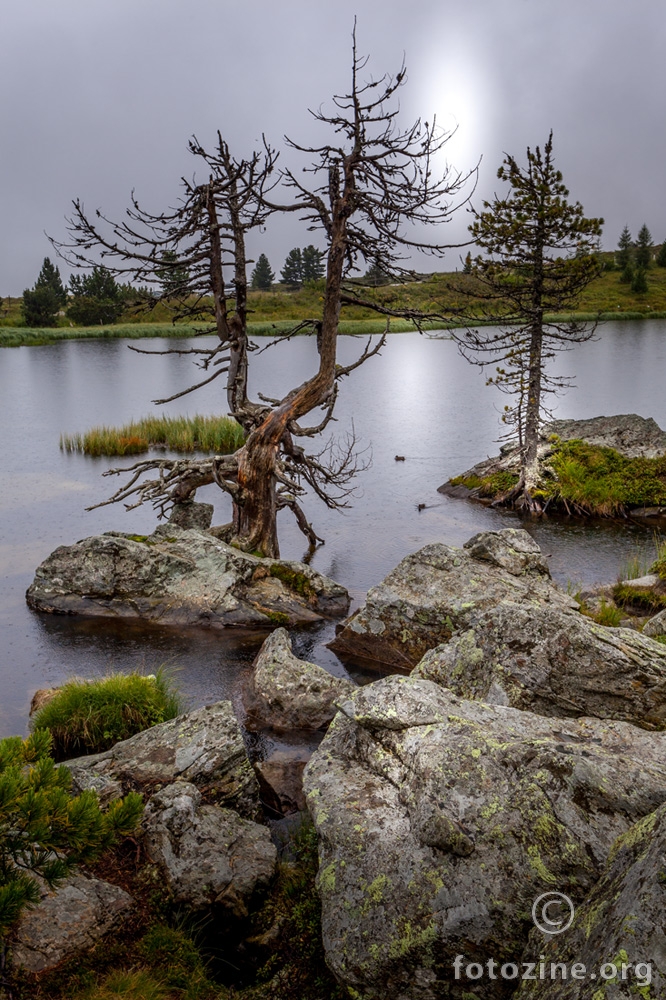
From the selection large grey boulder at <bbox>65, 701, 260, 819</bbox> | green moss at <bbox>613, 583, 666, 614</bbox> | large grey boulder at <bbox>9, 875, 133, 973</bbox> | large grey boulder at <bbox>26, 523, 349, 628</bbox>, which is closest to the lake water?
large grey boulder at <bbox>26, 523, 349, 628</bbox>

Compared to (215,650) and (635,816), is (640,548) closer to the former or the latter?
(215,650)

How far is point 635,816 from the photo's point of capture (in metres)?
4.56

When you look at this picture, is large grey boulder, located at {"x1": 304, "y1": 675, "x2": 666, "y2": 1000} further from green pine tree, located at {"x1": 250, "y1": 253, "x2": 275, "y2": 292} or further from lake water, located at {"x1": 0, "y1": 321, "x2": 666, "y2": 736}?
green pine tree, located at {"x1": 250, "y1": 253, "x2": 275, "y2": 292}

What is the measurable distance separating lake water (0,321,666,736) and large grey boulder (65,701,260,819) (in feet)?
9.56

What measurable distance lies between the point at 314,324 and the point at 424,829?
11072 mm

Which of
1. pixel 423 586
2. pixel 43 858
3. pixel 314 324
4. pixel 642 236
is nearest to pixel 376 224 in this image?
pixel 314 324

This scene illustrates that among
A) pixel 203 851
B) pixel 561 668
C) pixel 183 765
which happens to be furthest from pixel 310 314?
pixel 203 851

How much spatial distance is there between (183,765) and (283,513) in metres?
15.7

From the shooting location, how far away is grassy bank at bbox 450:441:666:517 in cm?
2161

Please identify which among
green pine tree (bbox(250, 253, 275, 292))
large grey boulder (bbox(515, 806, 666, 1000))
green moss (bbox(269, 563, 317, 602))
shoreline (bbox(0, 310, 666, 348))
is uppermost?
green pine tree (bbox(250, 253, 275, 292))

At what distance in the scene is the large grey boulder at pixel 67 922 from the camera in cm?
470

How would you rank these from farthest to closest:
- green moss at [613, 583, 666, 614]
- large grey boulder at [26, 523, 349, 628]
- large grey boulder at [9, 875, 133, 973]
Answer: green moss at [613, 583, 666, 614], large grey boulder at [26, 523, 349, 628], large grey boulder at [9, 875, 133, 973]

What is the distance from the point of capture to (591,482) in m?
22.3

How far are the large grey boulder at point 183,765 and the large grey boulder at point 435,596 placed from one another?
4679 millimetres
